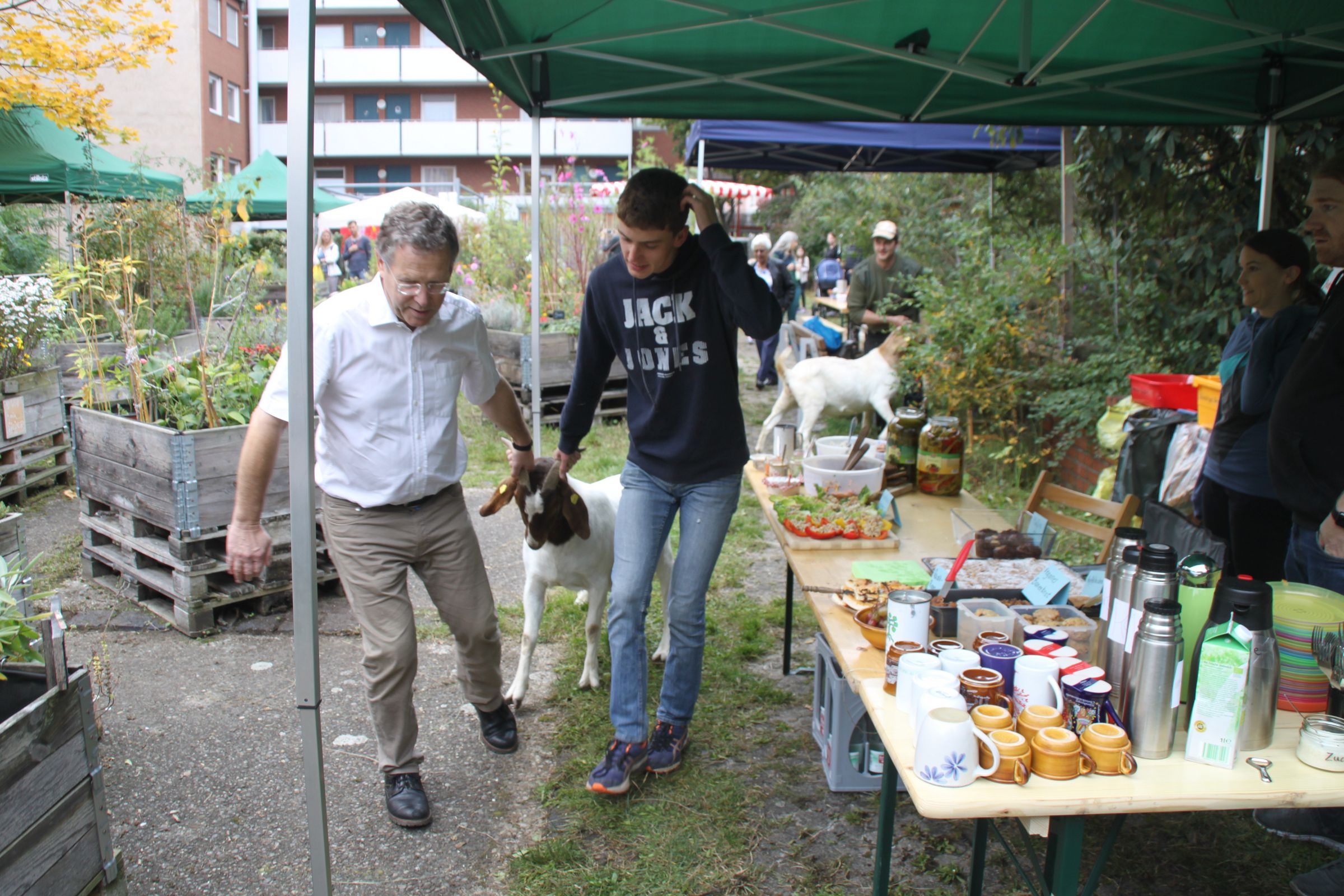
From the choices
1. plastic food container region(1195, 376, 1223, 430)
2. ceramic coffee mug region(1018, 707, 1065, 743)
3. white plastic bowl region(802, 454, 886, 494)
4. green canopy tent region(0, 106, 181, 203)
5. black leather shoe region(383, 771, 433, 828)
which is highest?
green canopy tent region(0, 106, 181, 203)

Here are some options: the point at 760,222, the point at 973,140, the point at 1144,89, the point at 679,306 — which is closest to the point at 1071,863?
the point at 679,306

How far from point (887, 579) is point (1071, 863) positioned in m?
1.08

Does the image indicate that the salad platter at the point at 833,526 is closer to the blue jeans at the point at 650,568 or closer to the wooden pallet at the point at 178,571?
the blue jeans at the point at 650,568

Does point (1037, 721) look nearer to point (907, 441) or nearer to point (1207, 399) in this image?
point (907, 441)

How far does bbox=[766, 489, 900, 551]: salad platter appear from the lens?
320cm

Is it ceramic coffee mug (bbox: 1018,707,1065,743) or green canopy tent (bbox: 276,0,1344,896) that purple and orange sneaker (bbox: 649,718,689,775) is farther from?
green canopy tent (bbox: 276,0,1344,896)

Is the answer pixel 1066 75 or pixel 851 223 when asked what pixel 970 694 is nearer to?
pixel 1066 75

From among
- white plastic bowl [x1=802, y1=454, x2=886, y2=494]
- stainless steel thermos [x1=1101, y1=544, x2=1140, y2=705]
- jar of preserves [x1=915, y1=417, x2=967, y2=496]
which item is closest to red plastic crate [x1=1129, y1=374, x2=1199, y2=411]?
jar of preserves [x1=915, y1=417, x2=967, y2=496]

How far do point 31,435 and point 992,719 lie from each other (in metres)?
7.41

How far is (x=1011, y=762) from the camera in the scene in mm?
1721

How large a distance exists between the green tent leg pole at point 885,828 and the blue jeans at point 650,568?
920mm

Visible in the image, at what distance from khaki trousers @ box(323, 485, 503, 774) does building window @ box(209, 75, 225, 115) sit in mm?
30956

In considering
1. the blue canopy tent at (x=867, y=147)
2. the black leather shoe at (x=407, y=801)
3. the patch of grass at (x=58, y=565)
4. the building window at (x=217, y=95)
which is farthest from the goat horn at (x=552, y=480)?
the building window at (x=217, y=95)

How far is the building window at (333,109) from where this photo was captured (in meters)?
37.8
